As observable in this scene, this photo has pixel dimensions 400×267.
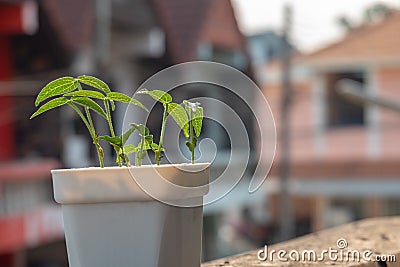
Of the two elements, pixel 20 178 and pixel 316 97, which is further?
pixel 316 97

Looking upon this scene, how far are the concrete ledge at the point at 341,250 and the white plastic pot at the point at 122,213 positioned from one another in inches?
9.7

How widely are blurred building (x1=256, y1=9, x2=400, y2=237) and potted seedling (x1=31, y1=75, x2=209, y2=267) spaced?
13.0 meters

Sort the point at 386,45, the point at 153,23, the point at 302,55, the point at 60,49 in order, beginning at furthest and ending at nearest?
the point at 302,55
the point at 386,45
the point at 153,23
the point at 60,49

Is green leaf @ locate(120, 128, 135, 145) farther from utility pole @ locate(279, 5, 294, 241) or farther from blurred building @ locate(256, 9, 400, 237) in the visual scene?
blurred building @ locate(256, 9, 400, 237)

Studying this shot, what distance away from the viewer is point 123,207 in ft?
2.86

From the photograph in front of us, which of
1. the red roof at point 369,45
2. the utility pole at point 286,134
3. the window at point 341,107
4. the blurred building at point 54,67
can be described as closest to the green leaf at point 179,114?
the blurred building at point 54,67

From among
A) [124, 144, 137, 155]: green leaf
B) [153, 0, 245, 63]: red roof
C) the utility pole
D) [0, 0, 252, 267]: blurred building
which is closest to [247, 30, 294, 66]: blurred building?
the utility pole

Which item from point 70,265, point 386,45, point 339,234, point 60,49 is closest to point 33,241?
point 60,49

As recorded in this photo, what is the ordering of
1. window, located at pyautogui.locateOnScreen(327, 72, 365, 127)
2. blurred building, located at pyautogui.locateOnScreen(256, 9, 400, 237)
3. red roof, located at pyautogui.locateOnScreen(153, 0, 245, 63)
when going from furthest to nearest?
window, located at pyautogui.locateOnScreen(327, 72, 365, 127), blurred building, located at pyautogui.locateOnScreen(256, 9, 400, 237), red roof, located at pyautogui.locateOnScreen(153, 0, 245, 63)

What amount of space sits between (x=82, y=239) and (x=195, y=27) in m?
9.18

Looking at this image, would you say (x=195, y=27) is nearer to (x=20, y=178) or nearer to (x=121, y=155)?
(x=20, y=178)

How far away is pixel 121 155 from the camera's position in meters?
0.92

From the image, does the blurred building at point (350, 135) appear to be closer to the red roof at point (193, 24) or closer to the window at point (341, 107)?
the window at point (341, 107)

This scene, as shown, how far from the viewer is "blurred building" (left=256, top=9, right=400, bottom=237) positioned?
1420 centimetres
